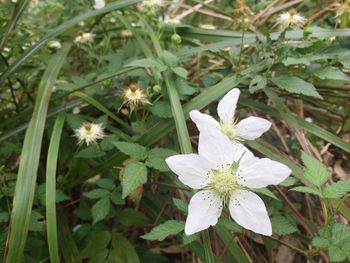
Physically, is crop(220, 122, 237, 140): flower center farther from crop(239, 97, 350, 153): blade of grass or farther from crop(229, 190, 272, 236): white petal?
crop(239, 97, 350, 153): blade of grass

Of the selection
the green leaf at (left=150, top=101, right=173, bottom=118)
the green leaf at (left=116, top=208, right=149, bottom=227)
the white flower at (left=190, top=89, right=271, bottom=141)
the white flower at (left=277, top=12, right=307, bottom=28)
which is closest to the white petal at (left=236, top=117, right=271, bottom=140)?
the white flower at (left=190, top=89, right=271, bottom=141)

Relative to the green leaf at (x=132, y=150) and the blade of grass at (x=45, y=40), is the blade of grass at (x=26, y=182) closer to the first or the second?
the blade of grass at (x=45, y=40)

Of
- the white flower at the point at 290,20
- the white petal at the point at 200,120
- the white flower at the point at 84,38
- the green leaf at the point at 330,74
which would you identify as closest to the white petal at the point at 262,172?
the white petal at the point at 200,120

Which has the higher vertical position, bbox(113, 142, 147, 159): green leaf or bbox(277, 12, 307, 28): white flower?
bbox(277, 12, 307, 28): white flower

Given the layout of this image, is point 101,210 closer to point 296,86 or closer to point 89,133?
point 89,133

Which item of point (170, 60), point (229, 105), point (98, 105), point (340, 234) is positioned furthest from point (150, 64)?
point (340, 234)

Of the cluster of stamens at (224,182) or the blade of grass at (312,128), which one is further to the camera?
the blade of grass at (312,128)
